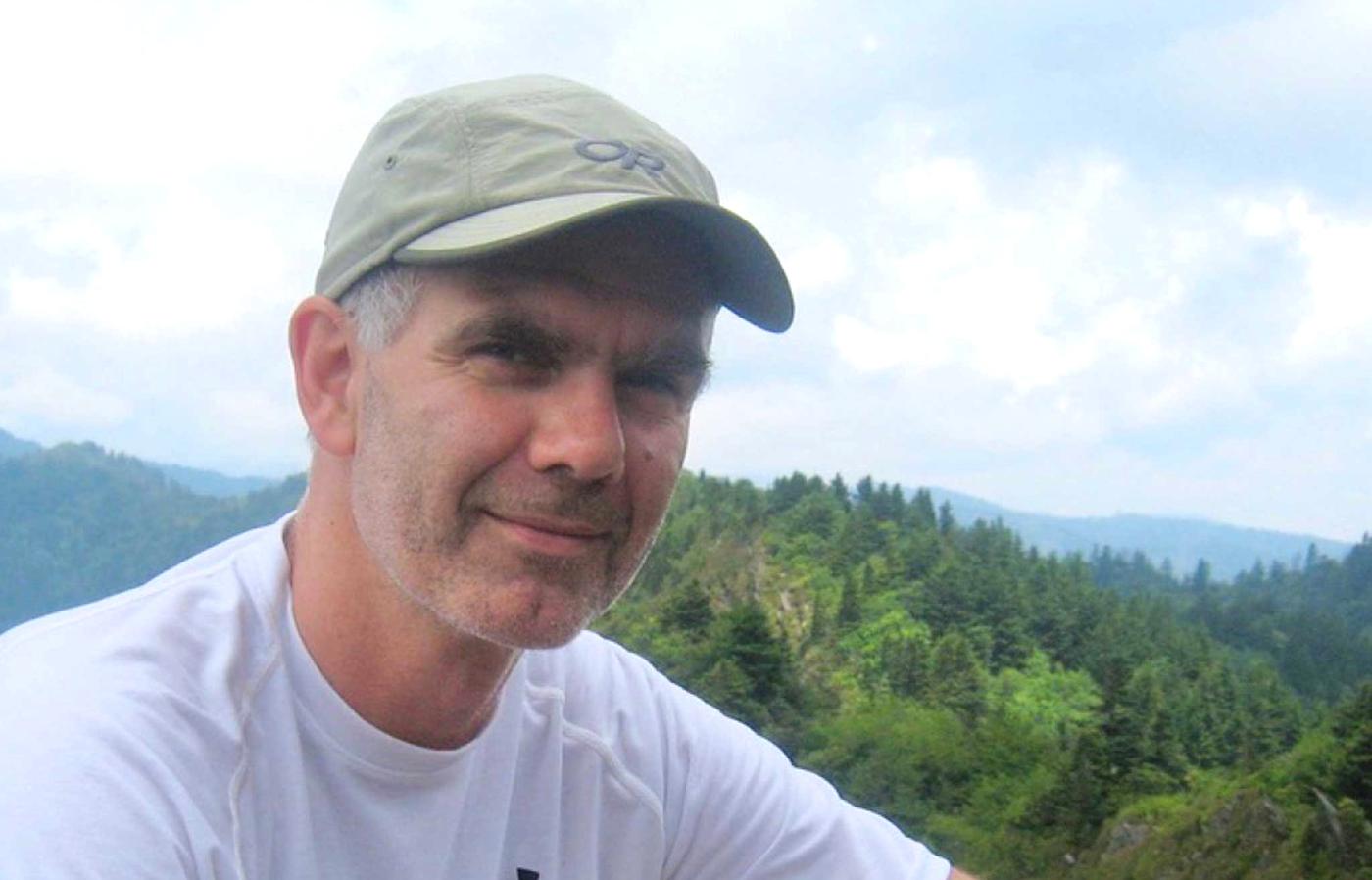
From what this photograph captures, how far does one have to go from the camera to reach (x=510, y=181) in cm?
169

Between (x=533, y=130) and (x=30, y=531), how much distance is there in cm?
5116

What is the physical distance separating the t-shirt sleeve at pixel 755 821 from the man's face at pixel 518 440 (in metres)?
0.53

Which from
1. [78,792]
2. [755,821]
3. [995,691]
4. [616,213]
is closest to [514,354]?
[616,213]

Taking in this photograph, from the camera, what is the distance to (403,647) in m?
1.83

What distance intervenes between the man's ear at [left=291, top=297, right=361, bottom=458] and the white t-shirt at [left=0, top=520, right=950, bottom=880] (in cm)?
20

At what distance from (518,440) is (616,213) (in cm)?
28

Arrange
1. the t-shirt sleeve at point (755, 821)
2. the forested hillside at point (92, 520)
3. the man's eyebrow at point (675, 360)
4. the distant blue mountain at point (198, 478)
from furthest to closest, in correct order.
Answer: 1. the distant blue mountain at point (198, 478)
2. the forested hillside at point (92, 520)
3. the t-shirt sleeve at point (755, 821)
4. the man's eyebrow at point (675, 360)

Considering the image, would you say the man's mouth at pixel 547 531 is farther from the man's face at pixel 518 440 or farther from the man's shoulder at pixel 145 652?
the man's shoulder at pixel 145 652

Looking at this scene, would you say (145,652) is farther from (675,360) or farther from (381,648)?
(675,360)

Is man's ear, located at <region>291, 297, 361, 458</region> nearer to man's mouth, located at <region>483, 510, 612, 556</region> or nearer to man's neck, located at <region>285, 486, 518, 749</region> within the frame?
man's neck, located at <region>285, 486, 518, 749</region>

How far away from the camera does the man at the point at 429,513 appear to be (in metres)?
1.65

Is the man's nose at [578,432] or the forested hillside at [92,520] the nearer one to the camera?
the man's nose at [578,432]

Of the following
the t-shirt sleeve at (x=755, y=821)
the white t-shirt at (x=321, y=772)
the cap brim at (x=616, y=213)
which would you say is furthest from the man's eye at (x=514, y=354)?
the t-shirt sleeve at (x=755, y=821)

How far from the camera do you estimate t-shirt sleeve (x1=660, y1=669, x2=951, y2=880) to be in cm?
221
